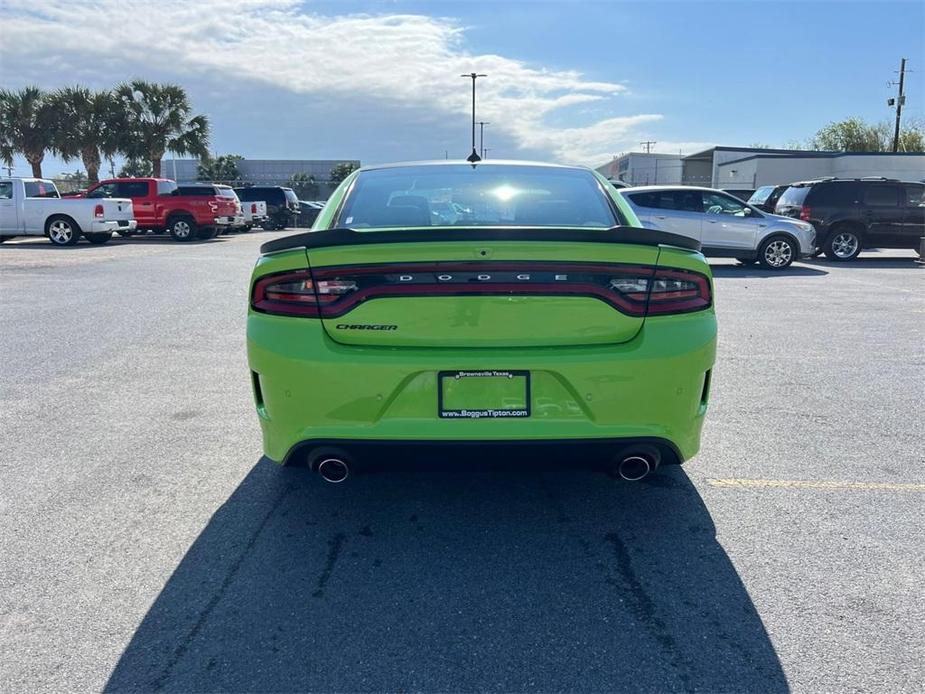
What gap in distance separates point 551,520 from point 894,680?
1505mm

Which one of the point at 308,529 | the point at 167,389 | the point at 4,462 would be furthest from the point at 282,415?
the point at 167,389

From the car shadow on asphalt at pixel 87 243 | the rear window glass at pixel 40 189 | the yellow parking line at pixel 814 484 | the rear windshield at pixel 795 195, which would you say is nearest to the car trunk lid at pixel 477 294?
the yellow parking line at pixel 814 484

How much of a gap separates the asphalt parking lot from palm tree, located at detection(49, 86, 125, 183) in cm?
3344

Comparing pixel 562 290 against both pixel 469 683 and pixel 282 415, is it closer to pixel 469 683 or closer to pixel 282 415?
pixel 282 415

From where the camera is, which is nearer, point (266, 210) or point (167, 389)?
point (167, 389)

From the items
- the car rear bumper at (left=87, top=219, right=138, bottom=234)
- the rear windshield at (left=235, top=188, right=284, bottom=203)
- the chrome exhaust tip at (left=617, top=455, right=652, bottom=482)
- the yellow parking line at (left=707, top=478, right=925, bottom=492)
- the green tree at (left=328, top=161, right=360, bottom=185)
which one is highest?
the green tree at (left=328, top=161, right=360, bottom=185)

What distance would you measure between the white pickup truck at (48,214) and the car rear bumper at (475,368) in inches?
760

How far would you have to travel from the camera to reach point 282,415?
9.73 ft

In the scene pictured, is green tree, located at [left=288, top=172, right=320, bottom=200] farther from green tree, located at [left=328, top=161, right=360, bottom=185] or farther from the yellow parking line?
the yellow parking line

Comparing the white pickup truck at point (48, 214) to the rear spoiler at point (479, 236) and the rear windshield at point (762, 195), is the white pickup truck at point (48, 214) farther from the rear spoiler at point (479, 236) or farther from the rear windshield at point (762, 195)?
the rear spoiler at point (479, 236)

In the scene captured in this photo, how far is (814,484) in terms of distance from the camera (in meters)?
3.81

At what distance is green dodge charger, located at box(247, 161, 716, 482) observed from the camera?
9.27 feet

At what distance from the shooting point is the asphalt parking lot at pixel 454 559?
237 cm

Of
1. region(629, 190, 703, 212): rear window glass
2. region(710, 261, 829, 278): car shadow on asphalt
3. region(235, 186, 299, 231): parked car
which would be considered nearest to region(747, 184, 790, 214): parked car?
region(710, 261, 829, 278): car shadow on asphalt
